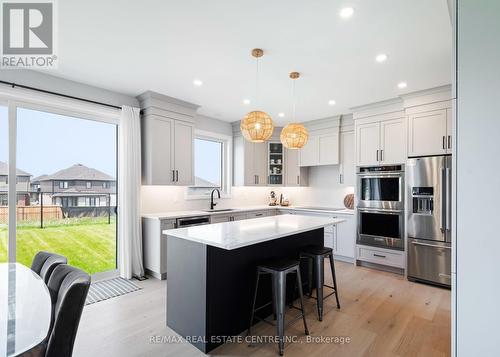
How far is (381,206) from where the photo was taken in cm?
422

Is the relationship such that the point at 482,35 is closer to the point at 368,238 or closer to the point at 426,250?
the point at 426,250

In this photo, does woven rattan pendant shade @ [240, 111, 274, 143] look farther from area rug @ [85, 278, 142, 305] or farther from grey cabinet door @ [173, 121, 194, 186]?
area rug @ [85, 278, 142, 305]

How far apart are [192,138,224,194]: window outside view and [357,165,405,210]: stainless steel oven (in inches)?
113

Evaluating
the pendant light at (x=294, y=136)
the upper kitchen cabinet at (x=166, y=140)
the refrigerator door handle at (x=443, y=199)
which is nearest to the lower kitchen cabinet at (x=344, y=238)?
the refrigerator door handle at (x=443, y=199)

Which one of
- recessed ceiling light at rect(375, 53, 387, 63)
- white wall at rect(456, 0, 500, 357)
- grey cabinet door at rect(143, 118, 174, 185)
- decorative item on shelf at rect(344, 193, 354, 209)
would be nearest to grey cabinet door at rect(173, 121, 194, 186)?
grey cabinet door at rect(143, 118, 174, 185)

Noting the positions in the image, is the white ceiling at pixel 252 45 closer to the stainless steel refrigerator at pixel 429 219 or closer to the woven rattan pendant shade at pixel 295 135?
the woven rattan pendant shade at pixel 295 135

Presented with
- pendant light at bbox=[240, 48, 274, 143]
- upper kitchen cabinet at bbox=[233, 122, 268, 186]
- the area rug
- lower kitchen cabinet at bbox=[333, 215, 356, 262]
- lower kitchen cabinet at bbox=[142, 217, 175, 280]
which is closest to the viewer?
pendant light at bbox=[240, 48, 274, 143]

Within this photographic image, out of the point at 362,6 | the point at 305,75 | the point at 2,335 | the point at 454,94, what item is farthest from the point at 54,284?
the point at 305,75

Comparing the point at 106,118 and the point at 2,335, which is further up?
the point at 106,118

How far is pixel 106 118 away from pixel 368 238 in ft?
15.2

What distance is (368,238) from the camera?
436 centimetres

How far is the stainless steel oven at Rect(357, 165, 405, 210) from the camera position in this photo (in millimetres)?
4055

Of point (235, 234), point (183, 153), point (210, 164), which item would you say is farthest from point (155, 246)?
point (210, 164)

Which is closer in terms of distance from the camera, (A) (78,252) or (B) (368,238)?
(A) (78,252)
